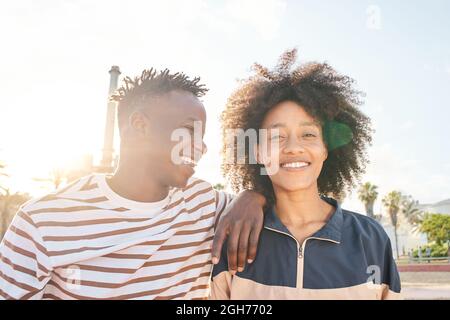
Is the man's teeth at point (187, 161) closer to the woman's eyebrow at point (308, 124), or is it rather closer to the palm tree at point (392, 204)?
the woman's eyebrow at point (308, 124)

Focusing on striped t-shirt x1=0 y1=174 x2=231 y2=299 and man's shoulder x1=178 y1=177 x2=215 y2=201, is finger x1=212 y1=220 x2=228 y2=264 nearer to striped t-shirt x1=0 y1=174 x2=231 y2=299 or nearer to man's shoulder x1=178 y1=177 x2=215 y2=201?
striped t-shirt x1=0 y1=174 x2=231 y2=299

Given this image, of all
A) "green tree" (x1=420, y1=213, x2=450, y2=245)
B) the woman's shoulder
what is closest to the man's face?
the woman's shoulder

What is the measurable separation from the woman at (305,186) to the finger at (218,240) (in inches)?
7.6

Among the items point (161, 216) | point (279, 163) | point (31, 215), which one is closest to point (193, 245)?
point (161, 216)

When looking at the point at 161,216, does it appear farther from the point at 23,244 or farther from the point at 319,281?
the point at 319,281

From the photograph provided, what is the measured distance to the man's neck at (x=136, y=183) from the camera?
240cm

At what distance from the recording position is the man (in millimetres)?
2051

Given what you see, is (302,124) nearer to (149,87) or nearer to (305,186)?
(305,186)

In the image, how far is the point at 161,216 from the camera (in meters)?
2.36

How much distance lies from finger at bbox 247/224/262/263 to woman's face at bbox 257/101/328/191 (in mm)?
350
